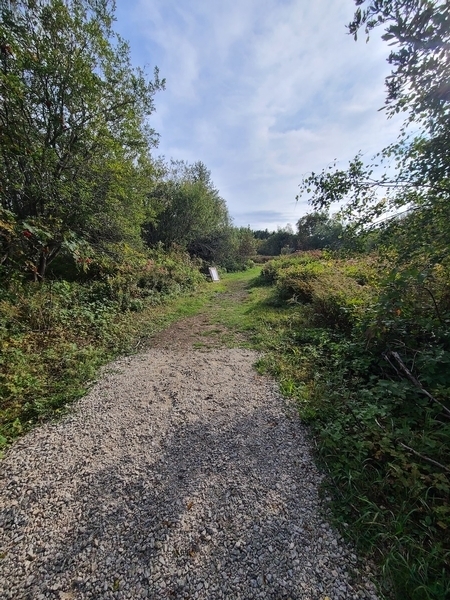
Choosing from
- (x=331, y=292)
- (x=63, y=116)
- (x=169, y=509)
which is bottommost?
(x=169, y=509)

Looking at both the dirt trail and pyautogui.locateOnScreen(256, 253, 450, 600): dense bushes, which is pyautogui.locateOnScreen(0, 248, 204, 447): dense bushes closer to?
the dirt trail

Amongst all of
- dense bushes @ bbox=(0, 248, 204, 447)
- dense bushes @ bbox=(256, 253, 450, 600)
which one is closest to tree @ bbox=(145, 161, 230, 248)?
dense bushes @ bbox=(0, 248, 204, 447)

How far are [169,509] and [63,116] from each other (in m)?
8.59

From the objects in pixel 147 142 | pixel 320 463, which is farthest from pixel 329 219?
pixel 147 142

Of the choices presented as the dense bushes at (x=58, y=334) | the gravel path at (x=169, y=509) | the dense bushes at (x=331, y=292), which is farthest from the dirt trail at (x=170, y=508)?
the dense bushes at (x=331, y=292)

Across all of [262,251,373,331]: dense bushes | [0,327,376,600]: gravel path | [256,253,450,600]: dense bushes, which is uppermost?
[262,251,373,331]: dense bushes

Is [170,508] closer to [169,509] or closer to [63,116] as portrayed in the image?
[169,509]

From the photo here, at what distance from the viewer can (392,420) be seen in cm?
221

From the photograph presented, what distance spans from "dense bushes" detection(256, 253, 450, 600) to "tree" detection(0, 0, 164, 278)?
15.8 feet

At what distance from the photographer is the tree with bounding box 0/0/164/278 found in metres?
4.84

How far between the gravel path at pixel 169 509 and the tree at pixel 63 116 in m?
3.24

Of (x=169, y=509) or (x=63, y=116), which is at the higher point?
(x=63, y=116)

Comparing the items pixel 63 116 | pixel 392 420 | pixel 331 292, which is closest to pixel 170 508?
pixel 392 420

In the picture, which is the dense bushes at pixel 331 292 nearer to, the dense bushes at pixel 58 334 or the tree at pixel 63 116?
the dense bushes at pixel 58 334
